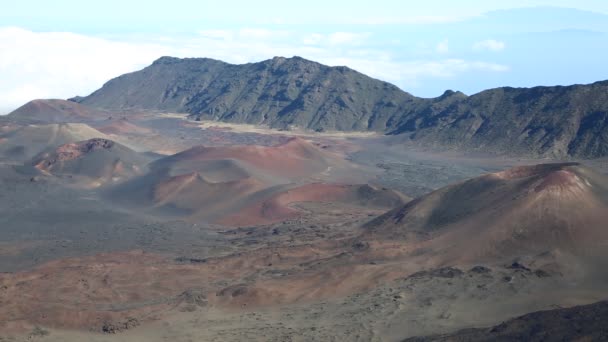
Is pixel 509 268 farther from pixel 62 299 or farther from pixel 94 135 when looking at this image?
pixel 94 135

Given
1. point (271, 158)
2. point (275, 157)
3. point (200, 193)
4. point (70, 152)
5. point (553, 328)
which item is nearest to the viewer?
point (553, 328)

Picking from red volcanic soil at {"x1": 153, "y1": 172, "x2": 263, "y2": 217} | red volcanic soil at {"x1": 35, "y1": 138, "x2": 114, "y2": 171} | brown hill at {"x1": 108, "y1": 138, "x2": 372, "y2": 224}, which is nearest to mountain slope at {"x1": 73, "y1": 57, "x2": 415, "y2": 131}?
brown hill at {"x1": 108, "y1": 138, "x2": 372, "y2": 224}

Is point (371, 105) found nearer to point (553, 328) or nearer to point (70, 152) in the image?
point (70, 152)

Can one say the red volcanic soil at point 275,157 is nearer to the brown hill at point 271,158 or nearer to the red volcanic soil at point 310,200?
the brown hill at point 271,158

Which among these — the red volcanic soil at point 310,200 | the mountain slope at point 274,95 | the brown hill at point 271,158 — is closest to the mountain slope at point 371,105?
the mountain slope at point 274,95

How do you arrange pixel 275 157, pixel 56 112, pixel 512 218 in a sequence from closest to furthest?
1. pixel 512 218
2. pixel 275 157
3. pixel 56 112

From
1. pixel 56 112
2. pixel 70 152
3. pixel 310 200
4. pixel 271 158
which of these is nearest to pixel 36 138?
pixel 70 152

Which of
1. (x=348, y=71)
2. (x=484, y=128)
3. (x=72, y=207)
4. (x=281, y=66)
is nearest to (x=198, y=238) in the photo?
(x=72, y=207)
